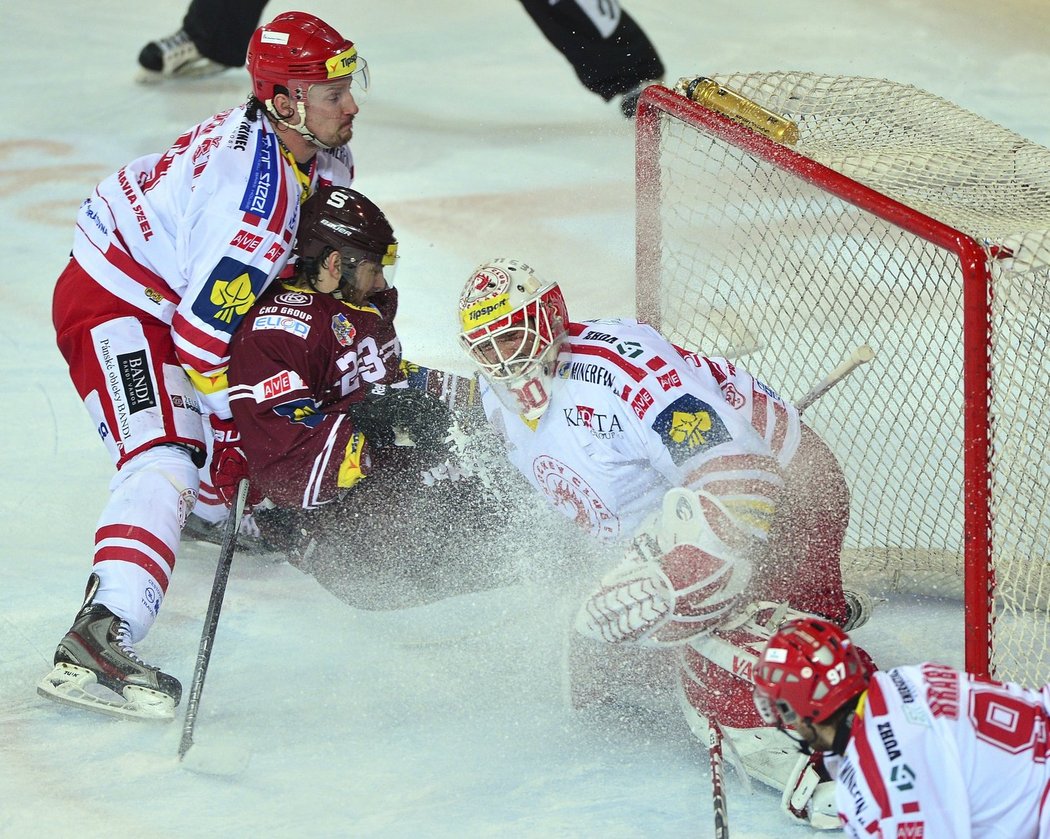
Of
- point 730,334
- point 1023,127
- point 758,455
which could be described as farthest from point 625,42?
point 758,455

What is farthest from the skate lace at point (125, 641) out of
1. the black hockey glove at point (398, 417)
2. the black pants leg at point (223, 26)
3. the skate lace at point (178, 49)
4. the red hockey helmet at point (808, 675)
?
the skate lace at point (178, 49)

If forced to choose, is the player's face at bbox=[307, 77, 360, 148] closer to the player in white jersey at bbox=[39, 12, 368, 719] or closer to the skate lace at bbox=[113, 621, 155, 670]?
the player in white jersey at bbox=[39, 12, 368, 719]

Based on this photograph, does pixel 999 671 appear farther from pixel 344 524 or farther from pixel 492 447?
pixel 344 524

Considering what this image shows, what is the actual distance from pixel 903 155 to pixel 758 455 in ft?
2.73

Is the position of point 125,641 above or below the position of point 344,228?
below

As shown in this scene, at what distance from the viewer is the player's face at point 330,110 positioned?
10.7 ft

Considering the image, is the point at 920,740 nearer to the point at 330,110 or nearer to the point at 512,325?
the point at 512,325

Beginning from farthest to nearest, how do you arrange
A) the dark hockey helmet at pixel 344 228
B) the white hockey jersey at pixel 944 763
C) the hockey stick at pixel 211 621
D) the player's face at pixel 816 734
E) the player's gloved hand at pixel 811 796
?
the dark hockey helmet at pixel 344 228, the hockey stick at pixel 211 621, the player's gloved hand at pixel 811 796, the player's face at pixel 816 734, the white hockey jersey at pixel 944 763

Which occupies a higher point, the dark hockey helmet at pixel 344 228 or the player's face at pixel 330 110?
the player's face at pixel 330 110

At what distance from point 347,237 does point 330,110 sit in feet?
1.08

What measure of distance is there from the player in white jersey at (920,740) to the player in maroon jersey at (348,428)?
140 centimetres

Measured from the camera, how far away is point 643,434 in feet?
8.79

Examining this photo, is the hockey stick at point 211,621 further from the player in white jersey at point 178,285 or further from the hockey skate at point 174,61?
the hockey skate at point 174,61

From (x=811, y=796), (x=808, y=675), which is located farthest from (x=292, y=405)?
(x=808, y=675)
